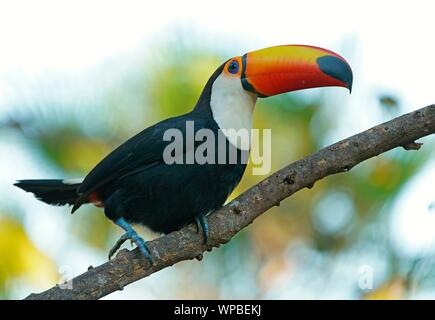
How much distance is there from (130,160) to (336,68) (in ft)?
4.23

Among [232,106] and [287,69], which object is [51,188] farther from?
[287,69]

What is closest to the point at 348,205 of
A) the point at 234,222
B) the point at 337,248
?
the point at 337,248

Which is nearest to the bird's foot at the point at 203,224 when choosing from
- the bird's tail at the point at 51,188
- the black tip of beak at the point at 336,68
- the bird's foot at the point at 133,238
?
the bird's foot at the point at 133,238

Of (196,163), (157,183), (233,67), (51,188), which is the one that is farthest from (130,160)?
(233,67)

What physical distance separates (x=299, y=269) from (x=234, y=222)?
6.24 ft

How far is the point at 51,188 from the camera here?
4.68m

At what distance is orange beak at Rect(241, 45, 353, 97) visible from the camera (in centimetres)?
447

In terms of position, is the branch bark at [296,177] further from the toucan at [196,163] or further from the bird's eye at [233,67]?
the bird's eye at [233,67]

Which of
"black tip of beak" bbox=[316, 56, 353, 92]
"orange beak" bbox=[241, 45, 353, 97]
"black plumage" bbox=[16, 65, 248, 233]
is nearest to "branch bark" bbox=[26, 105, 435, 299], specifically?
"black plumage" bbox=[16, 65, 248, 233]

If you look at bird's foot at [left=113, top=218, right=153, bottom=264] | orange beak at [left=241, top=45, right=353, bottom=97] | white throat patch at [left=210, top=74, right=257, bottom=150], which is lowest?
bird's foot at [left=113, top=218, right=153, bottom=264]

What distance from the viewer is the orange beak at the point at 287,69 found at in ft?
14.7

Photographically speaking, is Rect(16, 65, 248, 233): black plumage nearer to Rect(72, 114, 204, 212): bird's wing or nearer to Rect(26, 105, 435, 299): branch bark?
Rect(72, 114, 204, 212): bird's wing
